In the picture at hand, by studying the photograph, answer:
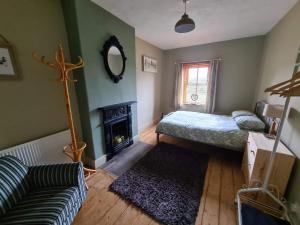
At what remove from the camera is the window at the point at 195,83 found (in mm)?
4123

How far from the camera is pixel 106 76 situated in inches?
90.7

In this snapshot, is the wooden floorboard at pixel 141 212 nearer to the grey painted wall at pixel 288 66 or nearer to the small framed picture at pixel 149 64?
the grey painted wall at pixel 288 66

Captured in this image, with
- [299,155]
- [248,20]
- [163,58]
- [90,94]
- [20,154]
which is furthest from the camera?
[163,58]

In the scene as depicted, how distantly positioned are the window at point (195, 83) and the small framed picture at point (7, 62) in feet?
13.2

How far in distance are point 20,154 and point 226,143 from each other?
2968mm

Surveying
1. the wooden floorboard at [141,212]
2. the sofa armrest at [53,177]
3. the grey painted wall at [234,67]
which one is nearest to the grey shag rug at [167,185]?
the wooden floorboard at [141,212]

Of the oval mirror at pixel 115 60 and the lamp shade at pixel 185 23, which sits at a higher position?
the lamp shade at pixel 185 23

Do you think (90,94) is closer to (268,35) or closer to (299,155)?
(299,155)

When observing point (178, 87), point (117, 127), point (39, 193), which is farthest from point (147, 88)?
point (39, 193)

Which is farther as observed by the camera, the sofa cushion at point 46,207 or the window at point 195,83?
the window at point 195,83

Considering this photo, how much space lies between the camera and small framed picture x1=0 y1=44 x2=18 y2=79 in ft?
4.57

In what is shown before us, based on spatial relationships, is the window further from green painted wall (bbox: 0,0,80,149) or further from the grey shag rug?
green painted wall (bbox: 0,0,80,149)

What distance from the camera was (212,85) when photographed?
386 cm

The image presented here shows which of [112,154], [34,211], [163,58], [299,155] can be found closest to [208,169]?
[299,155]
